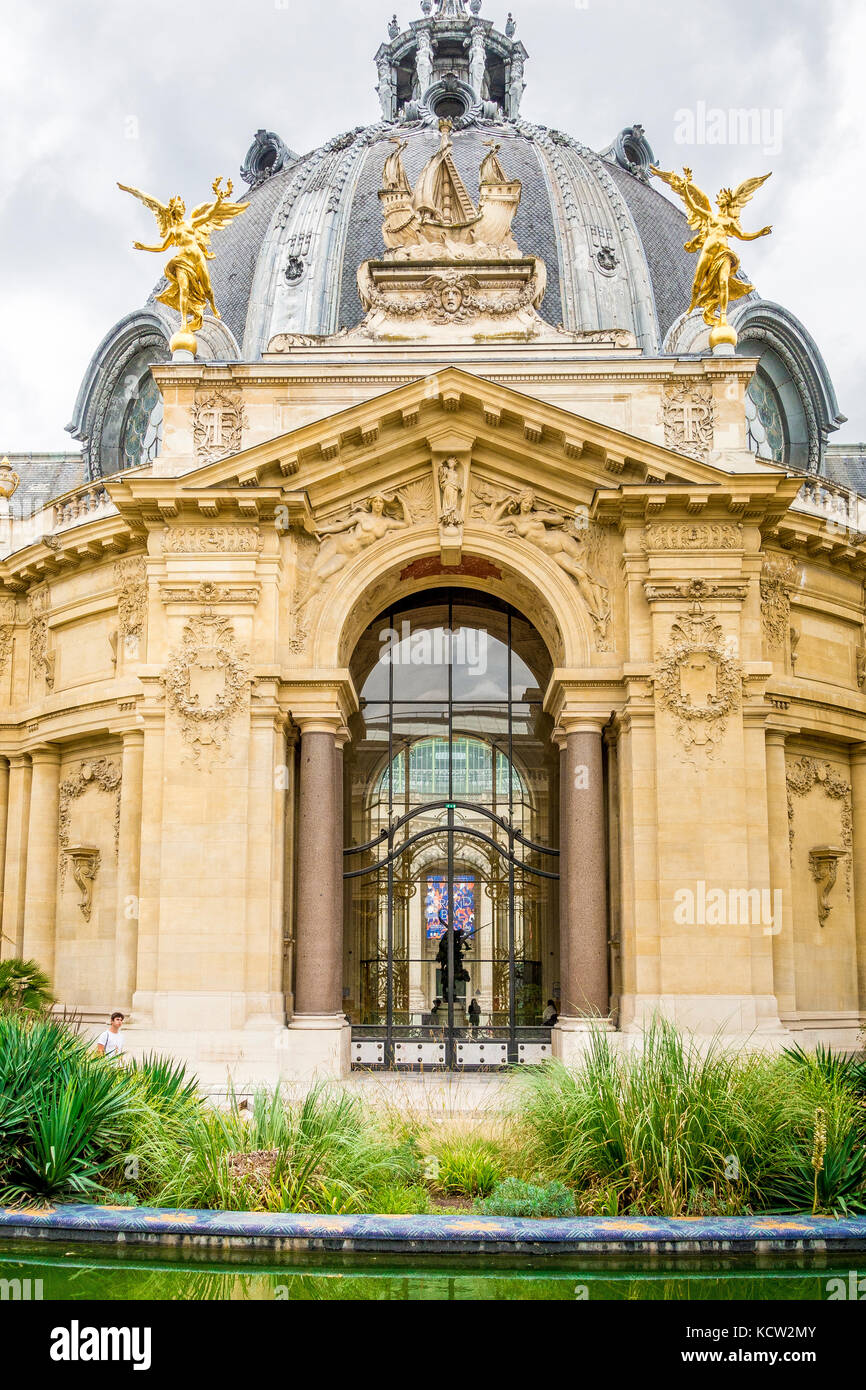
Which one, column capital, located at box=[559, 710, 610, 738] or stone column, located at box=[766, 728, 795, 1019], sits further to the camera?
stone column, located at box=[766, 728, 795, 1019]

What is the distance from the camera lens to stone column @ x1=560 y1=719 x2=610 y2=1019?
23453 mm

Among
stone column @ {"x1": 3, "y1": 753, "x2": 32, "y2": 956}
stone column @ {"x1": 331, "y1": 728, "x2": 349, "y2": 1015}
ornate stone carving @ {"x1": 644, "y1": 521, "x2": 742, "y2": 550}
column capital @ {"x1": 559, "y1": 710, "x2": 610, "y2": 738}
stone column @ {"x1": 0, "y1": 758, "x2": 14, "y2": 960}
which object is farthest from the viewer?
stone column @ {"x1": 0, "y1": 758, "x2": 14, "y2": 960}

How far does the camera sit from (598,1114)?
1264 centimetres

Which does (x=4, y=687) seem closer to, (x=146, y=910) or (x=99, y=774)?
(x=99, y=774)

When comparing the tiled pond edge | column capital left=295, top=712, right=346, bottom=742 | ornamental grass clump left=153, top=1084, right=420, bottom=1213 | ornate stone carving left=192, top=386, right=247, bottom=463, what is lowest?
the tiled pond edge

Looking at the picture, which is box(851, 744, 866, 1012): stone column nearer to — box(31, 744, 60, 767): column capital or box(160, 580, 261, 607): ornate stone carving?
box(160, 580, 261, 607): ornate stone carving

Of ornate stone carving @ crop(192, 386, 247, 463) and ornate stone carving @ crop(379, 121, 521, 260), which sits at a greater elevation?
ornate stone carving @ crop(379, 121, 521, 260)

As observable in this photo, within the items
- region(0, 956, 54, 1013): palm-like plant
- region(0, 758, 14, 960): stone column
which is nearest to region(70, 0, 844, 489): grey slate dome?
region(0, 758, 14, 960): stone column

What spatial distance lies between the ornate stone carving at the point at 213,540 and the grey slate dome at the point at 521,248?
29.3 feet

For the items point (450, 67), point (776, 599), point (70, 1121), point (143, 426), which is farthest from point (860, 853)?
point (450, 67)

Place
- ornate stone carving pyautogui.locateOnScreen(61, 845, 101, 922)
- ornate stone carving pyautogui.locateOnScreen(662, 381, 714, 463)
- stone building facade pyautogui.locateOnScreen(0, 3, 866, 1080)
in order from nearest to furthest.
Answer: stone building facade pyautogui.locateOnScreen(0, 3, 866, 1080)
ornate stone carving pyautogui.locateOnScreen(662, 381, 714, 463)
ornate stone carving pyautogui.locateOnScreen(61, 845, 101, 922)

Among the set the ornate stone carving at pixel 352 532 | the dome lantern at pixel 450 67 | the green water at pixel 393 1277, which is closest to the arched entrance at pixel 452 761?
the ornate stone carving at pixel 352 532

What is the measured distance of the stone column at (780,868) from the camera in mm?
24656

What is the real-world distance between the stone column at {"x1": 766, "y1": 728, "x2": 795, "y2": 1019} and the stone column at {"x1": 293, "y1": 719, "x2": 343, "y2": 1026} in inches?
310
